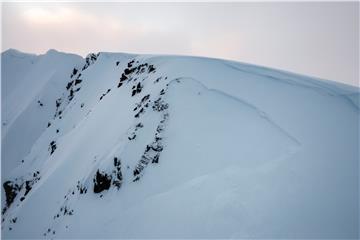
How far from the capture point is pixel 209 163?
28.7 feet

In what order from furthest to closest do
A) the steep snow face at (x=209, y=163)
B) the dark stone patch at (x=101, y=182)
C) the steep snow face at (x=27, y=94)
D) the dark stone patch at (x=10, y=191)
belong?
1. the steep snow face at (x=27, y=94)
2. the dark stone patch at (x=10, y=191)
3. the dark stone patch at (x=101, y=182)
4. the steep snow face at (x=209, y=163)

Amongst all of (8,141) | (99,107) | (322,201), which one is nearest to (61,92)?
(8,141)

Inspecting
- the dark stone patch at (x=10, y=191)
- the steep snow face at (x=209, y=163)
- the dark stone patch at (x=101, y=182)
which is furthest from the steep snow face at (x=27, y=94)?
the dark stone patch at (x=101, y=182)

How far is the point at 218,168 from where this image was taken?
8438mm

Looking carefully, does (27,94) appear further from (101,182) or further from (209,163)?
(209,163)

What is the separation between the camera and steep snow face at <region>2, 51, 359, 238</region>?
23.1ft

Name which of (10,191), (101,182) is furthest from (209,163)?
(10,191)

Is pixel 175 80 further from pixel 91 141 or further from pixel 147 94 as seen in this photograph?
pixel 91 141

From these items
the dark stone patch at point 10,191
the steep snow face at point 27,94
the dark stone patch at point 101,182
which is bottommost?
the dark stone patch at point 10,191

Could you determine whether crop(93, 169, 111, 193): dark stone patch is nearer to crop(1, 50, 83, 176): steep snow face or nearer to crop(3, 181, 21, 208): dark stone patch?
crop(3, 181, 21, 208): dark stone patch

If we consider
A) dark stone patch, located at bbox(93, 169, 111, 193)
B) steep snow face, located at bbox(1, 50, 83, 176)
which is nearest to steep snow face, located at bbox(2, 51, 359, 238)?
dark stone patch, located at bbox(93, 169, 111, 193)

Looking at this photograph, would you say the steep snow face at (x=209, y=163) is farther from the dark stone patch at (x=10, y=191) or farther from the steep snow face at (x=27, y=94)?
the steep snow face at (x=27, y=94)

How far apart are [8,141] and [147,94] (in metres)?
26.6

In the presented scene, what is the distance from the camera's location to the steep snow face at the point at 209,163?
7035 millimetres
